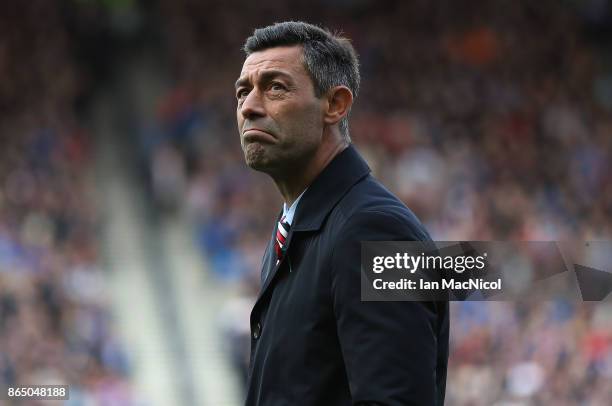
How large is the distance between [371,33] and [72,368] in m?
9.08

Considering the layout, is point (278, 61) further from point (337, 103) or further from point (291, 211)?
point (291, 211)

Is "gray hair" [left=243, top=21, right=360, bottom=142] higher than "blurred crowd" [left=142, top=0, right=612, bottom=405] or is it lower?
lower

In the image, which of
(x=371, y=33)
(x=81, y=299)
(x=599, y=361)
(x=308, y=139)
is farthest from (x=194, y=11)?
(x=308, y=139)

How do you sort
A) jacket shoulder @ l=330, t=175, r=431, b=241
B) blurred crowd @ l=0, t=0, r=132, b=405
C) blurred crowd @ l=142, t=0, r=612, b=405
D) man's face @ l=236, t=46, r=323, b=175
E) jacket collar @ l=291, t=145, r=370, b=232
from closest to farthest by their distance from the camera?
jacket shoulder @ l=330, t=175, r=431, b=241, jacket collar @ l=291, t=145, r=370, b=232, man's face @ l=236, t=46, r=323, b=175, blurred crowd @ l=142, t=0, r=612, b=405, blurred crowd @ l=0, t=0, r=132, b=405

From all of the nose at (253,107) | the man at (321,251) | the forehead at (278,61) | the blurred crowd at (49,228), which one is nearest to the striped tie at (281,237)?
the man at (321,251)

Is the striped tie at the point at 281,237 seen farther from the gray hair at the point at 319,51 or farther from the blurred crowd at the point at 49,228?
the blurred crowd at the point at 49,228

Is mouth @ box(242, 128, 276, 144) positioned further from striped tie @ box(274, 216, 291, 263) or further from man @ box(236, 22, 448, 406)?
striped tie @ box(274, 216, 291, 263)

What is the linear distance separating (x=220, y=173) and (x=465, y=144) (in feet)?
11.2

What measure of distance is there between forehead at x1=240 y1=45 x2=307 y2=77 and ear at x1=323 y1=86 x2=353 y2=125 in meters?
0.10

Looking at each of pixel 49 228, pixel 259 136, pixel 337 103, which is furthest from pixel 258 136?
pixel 49 228

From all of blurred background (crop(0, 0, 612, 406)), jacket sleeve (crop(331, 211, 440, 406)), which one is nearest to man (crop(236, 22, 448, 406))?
jacket sleeve (crop(331, 211, 440, 406))

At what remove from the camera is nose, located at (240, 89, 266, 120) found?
305 cm

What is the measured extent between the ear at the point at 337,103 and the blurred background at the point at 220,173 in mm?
7223

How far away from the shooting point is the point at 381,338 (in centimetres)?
253
